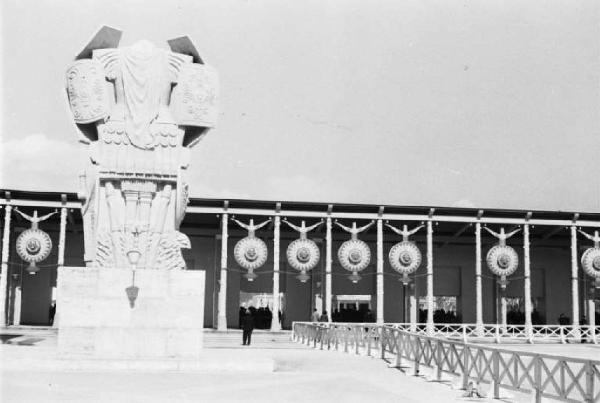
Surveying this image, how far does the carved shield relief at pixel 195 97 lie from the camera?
18297 mm

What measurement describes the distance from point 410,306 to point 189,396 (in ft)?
109

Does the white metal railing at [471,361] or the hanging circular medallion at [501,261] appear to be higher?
the hanging circular medallion at [501,261]

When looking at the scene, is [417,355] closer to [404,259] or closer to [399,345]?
[399,345]

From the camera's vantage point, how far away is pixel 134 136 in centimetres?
1778

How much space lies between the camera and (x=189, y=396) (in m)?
12.6

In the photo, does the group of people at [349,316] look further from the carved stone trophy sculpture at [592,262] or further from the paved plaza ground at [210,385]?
the paved plaza ground at [210,385]

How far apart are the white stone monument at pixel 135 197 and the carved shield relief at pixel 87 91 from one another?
2 cm

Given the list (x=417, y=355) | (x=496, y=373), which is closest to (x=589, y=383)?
(x=496, y=373)

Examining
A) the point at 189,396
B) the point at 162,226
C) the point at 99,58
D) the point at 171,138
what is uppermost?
the point at 99,58

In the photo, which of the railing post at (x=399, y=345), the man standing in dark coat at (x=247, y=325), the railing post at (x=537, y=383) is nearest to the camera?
the railing post at (x=537, y=383)

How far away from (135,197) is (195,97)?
2.67 metres

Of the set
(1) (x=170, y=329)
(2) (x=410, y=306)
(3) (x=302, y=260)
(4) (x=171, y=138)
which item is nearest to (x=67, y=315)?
(1) (x=170, y=329)

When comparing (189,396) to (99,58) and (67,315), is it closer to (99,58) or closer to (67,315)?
(67,315)

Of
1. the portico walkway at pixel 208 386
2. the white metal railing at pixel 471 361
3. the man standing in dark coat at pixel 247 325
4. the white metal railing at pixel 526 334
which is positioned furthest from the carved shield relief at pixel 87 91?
the white metal railing at pixel 526 334
